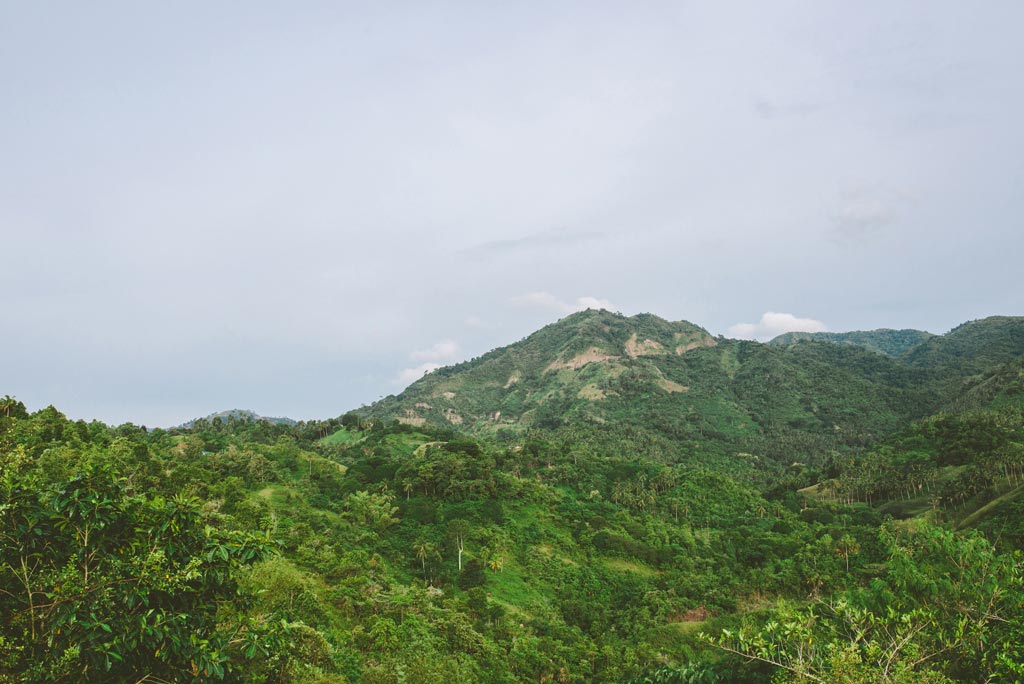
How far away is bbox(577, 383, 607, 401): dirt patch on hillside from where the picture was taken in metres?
165

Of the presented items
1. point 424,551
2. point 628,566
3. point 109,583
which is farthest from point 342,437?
point 109,583

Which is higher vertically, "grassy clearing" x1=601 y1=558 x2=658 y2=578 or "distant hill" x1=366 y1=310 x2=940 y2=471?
"distant hill" x1=366 y1=310 x2=940 y2=471

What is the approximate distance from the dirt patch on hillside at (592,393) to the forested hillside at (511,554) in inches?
1007

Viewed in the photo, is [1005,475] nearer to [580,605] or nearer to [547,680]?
[580,605]

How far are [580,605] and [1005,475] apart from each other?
206 feet

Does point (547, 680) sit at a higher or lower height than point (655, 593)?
higher

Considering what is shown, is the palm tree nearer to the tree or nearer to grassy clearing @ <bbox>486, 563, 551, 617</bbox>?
grassy clearing @ <bbox>486, 563, 551, 617</bbox>

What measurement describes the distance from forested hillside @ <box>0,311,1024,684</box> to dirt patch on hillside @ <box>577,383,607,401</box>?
25.6 m

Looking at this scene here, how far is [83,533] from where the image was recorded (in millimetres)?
7109

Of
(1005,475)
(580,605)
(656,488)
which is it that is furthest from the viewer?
(656,488)

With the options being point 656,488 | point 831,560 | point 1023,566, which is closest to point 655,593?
point 831,560

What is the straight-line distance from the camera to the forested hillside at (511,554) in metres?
6.83

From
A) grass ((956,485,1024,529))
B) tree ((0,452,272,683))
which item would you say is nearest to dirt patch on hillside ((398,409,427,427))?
grass ((956,485,1024,529))

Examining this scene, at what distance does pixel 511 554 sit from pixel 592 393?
121 meters
